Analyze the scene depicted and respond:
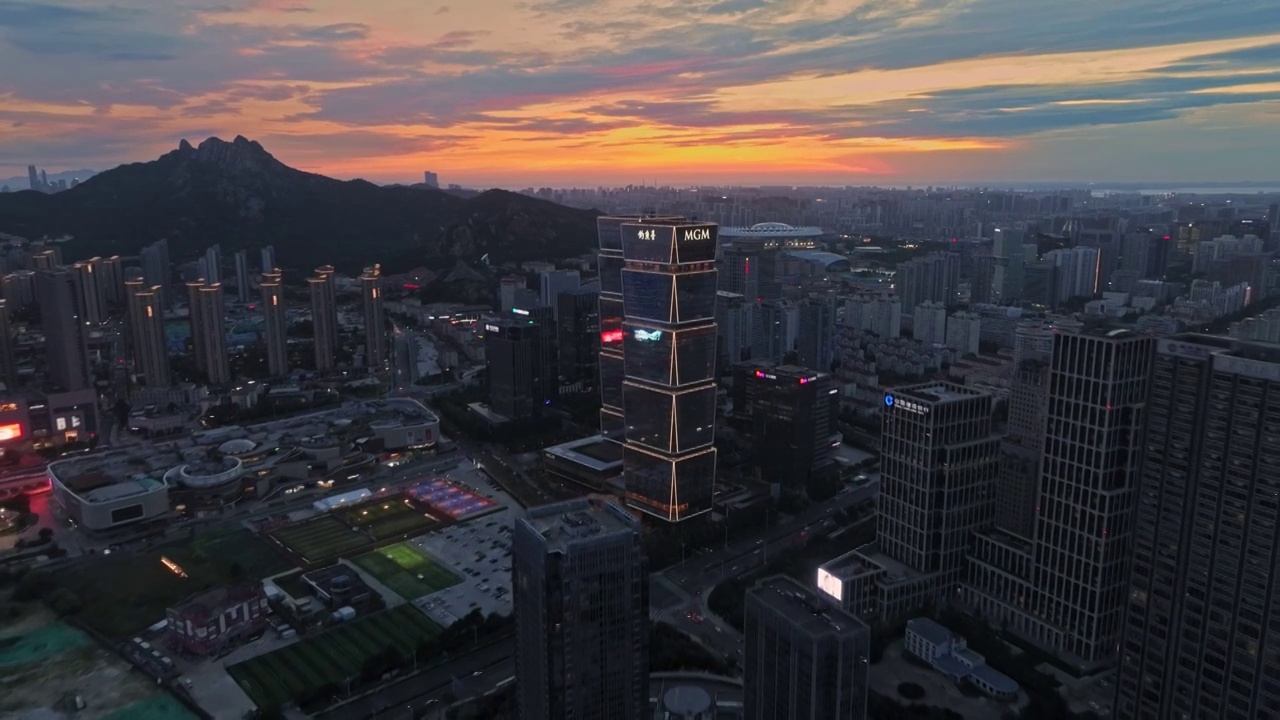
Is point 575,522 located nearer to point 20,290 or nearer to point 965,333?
point 965,333

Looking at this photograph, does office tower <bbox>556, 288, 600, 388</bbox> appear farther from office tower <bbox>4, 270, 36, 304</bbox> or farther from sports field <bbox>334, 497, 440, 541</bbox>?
office tower <bbox>4, 270, 36, 304</bbox>

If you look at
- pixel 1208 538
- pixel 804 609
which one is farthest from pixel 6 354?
pixel 1208 538

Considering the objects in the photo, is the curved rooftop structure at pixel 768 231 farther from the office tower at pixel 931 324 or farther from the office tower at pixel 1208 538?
the office tower at pixel 1208 538

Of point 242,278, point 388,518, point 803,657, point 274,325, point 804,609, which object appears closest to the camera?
point 803,657

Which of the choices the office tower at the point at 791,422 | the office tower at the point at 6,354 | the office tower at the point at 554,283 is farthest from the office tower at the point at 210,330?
the office tower at the point at 791,422

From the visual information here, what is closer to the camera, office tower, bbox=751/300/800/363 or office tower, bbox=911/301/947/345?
office tower, bbox=751/300/800/363

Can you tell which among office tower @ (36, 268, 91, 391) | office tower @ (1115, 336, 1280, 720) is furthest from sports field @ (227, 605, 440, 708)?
office tower @ (36, 268, 91, 391)
